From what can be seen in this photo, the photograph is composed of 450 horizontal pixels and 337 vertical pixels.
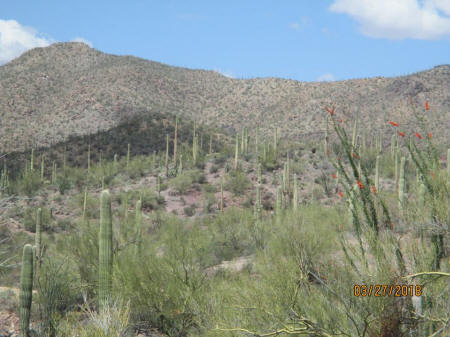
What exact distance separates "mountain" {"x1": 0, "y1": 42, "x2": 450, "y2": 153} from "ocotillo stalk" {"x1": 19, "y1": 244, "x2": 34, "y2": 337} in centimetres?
4683

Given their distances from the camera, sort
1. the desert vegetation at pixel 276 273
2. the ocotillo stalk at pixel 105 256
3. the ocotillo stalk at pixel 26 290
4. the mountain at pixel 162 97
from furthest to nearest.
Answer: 1. the mountain at pixel 162 97
2. the ocotillo stalk at pixel 105 256
3. the ocotillo stalk at pixel 26 290
4. the desert vegetation at pixel 276 273

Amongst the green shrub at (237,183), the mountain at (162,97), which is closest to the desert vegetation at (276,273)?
the green shrub at (237,183)

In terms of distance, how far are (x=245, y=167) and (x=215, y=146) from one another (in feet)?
47.0

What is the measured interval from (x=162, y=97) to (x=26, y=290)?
63610 mm

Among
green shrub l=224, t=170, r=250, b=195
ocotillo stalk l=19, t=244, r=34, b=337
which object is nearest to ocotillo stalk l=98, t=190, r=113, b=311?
ocotillo stalk l=19, t=244, r=34, b=337

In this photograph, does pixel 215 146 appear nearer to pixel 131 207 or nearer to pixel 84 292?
pixel 131 207

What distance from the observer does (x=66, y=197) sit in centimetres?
3438

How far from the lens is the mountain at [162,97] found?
194 ft

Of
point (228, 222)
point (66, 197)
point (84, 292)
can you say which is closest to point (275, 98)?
point (66, 197)
